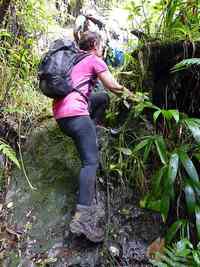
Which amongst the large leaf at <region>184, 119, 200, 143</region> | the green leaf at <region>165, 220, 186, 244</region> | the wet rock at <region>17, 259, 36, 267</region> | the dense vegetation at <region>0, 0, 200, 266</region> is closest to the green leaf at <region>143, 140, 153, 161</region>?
the dense vegetation at <region>0, 0, 200, 266</region>

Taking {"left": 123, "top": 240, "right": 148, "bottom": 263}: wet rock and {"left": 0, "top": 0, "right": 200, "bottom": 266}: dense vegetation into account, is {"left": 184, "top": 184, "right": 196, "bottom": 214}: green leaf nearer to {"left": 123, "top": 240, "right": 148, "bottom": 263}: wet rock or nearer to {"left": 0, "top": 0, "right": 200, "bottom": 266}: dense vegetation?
{"left": 0, "top": 0, "right": 200, "bottom": 266}: dense vegetation

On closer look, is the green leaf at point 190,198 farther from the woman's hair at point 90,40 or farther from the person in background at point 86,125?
the woman's hair at point 90,40

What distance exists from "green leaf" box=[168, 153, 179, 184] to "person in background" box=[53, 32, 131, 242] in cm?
63

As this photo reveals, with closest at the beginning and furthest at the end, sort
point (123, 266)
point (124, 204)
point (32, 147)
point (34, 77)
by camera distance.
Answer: point (123, 266) < point (124, 204) < point (32, 147) < point (34, 77)

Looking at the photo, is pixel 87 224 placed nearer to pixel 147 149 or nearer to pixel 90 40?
pixel 147 149

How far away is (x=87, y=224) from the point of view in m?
3.13

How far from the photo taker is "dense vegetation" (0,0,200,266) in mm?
3156

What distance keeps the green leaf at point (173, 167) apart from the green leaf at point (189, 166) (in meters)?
0.04

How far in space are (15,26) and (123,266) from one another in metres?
3.37

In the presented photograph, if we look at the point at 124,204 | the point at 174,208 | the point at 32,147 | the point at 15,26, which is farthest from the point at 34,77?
the point at 174,208

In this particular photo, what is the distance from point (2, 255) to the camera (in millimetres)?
3266

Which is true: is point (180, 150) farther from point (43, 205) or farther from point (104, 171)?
point (43, 205)

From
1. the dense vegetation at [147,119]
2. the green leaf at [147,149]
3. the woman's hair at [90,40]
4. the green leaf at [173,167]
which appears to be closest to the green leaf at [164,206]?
the dense vegetation at [147,119]

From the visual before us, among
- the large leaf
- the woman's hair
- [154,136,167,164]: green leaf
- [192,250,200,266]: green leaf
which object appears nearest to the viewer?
[192,250,200,266]: green leaf
